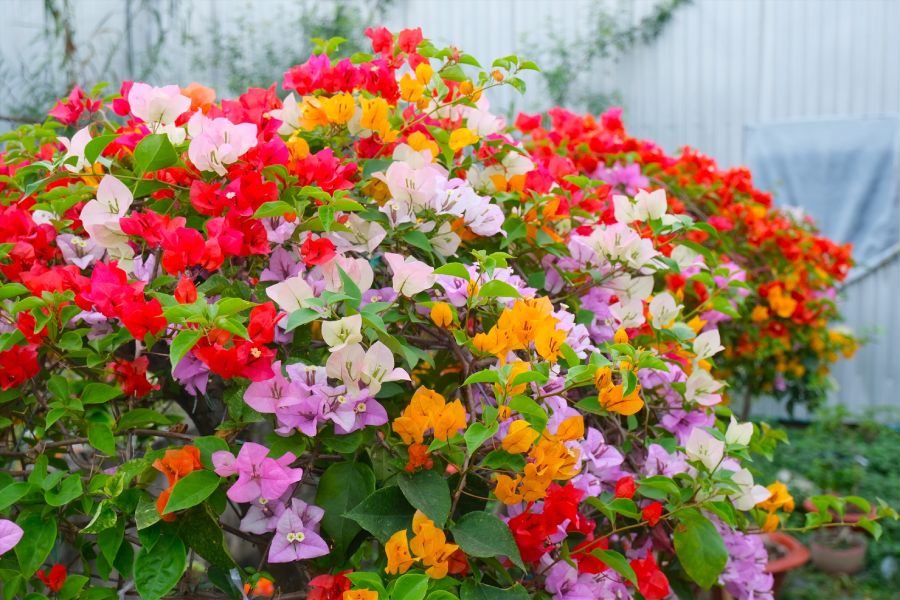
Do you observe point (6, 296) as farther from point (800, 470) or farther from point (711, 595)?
point (800, 470)

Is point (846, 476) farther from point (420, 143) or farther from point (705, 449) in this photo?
point (420, 143)

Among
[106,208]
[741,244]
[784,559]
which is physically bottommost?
[784,559]

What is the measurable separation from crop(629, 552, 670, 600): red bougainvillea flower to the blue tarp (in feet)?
14.9

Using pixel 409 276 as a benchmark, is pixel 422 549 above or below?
below

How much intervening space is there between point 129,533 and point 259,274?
272 mm

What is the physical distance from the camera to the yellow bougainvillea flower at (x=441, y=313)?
74cm

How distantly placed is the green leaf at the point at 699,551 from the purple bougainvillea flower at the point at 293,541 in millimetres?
351

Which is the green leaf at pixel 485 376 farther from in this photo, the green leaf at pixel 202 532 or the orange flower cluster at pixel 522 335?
the green leaf at pixel 202 532

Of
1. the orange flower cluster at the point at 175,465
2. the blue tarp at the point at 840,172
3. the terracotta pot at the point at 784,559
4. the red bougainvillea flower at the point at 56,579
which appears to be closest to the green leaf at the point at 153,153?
the orange flower cluster at the point at 175,465

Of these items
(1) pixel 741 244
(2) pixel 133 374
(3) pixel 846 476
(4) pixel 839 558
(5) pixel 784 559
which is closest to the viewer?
(2) pixel 133 374

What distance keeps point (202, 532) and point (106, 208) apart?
0.31m

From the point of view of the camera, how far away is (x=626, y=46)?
542 cm

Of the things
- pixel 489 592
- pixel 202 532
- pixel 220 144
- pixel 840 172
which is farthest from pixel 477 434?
pixel 840 172

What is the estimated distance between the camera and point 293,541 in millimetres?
693
